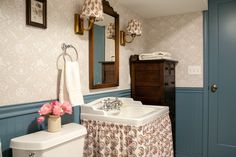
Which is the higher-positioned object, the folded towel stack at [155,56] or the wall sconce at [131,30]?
the wall sconce at [131,30]

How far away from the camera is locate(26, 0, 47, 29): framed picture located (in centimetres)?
150

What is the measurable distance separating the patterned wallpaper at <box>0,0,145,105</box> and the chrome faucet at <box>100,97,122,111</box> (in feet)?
0.86

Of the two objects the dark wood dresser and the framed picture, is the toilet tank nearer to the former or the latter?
the framed picture

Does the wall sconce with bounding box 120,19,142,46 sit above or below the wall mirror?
above

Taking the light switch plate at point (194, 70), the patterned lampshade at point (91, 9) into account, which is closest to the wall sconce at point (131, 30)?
the patterned lampshade at point (91, 9)

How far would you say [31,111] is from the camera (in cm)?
153

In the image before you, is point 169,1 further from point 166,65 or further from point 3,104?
point 3,104

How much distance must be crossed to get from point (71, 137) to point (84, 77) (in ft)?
2.15

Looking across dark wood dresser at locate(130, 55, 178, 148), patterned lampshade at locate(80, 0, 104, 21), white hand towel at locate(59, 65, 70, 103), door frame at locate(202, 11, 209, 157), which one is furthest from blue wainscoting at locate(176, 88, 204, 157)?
white hand towel at locate(59, 65, 70, 103)

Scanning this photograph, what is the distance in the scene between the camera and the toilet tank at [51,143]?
1.30 meters

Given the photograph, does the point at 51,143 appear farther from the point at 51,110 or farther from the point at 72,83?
the point at 72,83

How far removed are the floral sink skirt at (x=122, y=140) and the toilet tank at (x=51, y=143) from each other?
0.23 metres

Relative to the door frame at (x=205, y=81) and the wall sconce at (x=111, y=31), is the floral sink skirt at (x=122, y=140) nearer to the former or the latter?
the wall sconce at (x=111, y=31)

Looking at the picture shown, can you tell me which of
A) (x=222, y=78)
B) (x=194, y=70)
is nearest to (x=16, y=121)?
(x=194, y=70)
